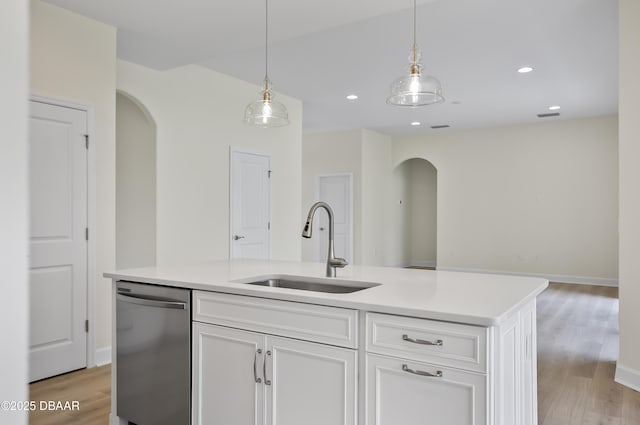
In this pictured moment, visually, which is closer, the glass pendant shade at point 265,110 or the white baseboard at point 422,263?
the glass pendant shade at point 265,110

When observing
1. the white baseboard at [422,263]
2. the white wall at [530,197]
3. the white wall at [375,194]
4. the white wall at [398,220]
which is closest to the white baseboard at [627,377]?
the white wall at [530,197]

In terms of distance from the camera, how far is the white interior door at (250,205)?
18.3 feet

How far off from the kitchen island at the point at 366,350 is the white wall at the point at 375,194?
6457 mm

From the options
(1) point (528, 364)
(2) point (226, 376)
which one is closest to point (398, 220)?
(1) point (528, 364)

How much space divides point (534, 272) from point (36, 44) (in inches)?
312

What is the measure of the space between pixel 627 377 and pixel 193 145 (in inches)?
169

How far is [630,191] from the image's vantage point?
322 cm

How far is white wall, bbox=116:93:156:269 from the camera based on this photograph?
4.68m

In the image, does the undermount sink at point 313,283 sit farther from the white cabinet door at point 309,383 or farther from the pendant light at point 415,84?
the pendant light at point 415,84

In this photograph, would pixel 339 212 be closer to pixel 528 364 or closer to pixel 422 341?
pixel 528 364

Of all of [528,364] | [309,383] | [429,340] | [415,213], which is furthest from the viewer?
[415,213]

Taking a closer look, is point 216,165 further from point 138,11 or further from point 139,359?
point 139,359

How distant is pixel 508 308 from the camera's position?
1.65m

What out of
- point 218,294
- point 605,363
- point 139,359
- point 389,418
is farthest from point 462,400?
point 605,363
